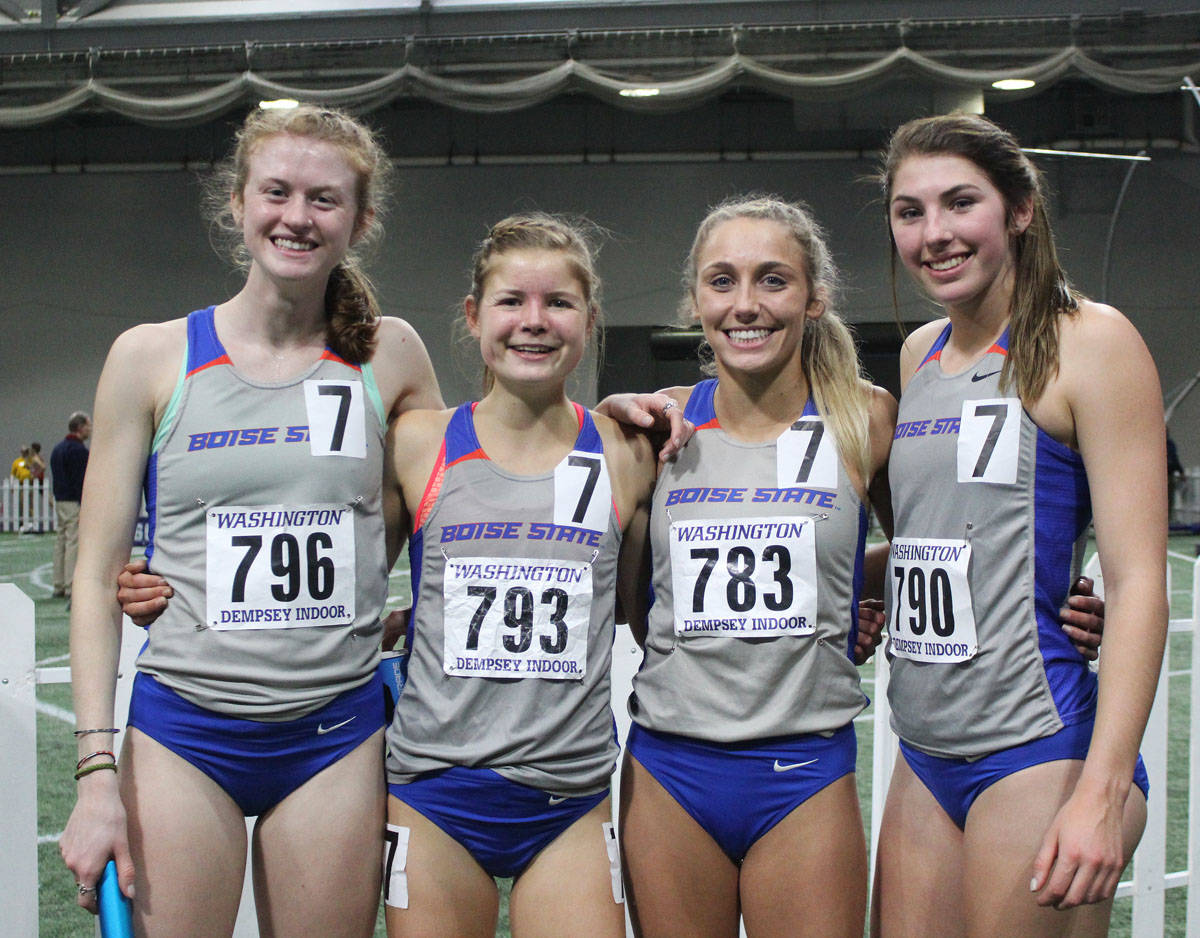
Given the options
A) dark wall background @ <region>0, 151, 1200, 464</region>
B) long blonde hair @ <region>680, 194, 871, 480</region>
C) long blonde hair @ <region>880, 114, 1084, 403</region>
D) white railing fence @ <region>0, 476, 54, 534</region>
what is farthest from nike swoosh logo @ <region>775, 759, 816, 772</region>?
white railing fence @ <region>0, 476, 54, 534</region>

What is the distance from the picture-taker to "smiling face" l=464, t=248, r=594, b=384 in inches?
92.5

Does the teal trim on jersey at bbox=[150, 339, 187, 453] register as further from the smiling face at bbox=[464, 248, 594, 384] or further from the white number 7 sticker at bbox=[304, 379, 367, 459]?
the smiling face at bbox=[464, 248, 594, 384]

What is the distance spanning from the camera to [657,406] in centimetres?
246

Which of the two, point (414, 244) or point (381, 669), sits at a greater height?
point (414, 244)

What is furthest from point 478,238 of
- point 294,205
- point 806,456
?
point 806,456

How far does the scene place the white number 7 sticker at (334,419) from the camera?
2256 mm

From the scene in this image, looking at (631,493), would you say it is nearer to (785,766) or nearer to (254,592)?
(785,766)

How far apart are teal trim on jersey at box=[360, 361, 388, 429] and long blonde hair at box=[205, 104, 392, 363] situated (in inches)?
1.0

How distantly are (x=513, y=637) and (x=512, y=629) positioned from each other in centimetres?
2

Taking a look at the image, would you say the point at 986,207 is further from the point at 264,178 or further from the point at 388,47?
the point at 388,47

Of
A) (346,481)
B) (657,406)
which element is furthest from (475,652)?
(657,406)

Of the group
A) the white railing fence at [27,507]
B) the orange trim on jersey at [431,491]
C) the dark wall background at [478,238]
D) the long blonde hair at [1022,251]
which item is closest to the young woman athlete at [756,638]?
the long blonde hair at [1022,251]

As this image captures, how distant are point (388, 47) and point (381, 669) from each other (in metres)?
14.0

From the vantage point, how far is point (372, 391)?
2365 millimetres
